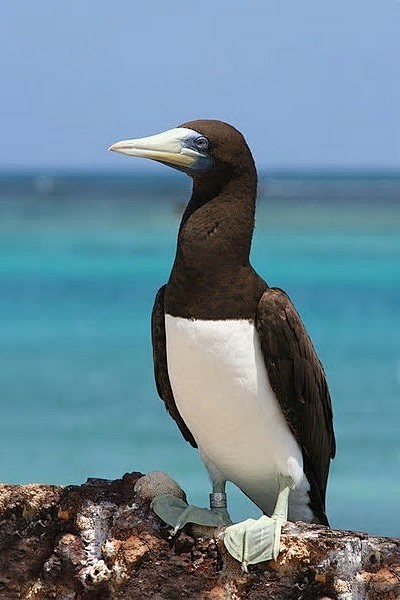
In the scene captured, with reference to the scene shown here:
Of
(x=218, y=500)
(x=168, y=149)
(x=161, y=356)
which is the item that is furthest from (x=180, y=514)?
(x=168, y=149)

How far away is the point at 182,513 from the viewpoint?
2.35 metres

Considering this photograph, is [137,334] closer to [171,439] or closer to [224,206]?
[171,439]

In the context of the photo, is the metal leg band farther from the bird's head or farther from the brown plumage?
the bird's head

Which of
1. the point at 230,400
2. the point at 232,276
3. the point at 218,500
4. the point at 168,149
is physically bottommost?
the point at 218,500

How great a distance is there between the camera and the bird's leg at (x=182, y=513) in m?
2.35

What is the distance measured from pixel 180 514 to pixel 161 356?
0.31 metres

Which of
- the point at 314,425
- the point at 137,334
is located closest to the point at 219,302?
the point at 314,425

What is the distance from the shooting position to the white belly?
2.29 metres

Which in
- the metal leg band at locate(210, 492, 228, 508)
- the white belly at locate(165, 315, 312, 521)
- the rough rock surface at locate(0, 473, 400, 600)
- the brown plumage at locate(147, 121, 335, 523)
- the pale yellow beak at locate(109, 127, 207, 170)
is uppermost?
the pale yellow beak at locate(109, 127, 207, 170)

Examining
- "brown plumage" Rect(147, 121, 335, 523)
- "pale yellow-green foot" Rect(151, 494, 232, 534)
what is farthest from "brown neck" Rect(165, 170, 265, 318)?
"pale yellow-green foot" Rect(151, 494, 232, 534)

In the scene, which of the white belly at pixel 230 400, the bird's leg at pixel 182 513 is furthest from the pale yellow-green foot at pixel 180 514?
the white belly at pixel 230 400

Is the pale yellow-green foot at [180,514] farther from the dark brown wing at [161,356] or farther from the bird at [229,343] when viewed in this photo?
the dark brown wing at [161,356]

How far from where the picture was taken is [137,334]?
9.12 metres

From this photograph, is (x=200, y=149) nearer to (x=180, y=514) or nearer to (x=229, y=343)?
(x=229, y=343)
